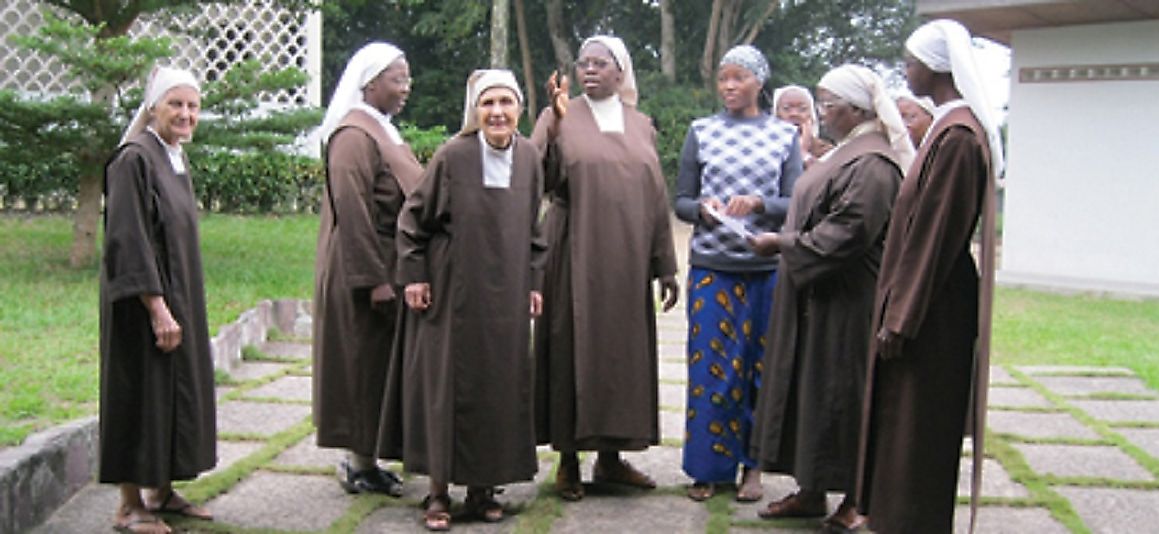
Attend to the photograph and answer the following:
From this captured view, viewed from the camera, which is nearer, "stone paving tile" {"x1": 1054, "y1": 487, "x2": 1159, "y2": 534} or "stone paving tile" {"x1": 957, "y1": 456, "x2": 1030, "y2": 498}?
"stone paving tile" {"x1": 1054, "y1": 487, "x2": 1159, "y2": 534}

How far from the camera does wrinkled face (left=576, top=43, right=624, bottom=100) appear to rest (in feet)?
15.1

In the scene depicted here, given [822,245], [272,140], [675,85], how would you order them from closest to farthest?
[822,245]
[272,140]
[675,85]

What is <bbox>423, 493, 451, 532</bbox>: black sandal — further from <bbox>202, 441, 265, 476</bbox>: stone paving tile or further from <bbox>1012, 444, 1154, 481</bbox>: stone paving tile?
<bbox>1012, 444, 1154, 481</bbox>: stone paving tile

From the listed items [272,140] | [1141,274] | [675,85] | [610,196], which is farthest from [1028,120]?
[675,85]

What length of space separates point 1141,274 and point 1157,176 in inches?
36.6

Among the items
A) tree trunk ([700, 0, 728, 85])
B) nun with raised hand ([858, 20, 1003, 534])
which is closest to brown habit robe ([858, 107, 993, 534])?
nun with raised hand ([858, 20, 1003, 534])

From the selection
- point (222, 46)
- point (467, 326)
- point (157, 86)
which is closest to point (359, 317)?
point (467, 326)

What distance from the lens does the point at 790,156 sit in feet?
15.4

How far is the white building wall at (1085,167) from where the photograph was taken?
36.1 feet

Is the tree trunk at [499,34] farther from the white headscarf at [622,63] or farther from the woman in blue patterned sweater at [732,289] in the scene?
the woman in blue patterned sweater at [732,289]

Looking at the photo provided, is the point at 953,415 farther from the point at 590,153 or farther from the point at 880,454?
the point at 590,153

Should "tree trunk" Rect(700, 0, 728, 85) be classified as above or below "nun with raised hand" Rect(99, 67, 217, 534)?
above

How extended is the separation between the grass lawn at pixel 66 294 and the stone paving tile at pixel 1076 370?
16.0ft

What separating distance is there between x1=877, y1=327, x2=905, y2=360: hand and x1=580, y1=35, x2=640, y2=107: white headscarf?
5.15 feet
